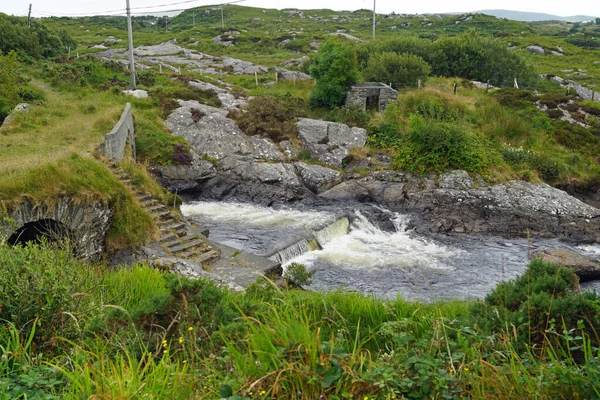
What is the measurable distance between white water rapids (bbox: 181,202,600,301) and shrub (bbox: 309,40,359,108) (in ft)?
41.5

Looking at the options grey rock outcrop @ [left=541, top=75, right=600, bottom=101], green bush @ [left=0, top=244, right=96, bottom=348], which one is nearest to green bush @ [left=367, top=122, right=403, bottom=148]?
grey rock outcrop @ [left=541, top=75, right=600, bottom=101]

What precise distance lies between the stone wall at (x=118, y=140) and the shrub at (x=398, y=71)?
816 inches

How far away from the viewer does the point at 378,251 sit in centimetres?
2058

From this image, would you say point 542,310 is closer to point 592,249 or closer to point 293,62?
point 592,249

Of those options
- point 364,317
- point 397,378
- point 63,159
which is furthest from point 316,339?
point 63,159

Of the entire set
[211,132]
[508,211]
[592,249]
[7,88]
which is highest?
[7,88]

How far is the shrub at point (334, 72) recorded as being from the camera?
34.0 m

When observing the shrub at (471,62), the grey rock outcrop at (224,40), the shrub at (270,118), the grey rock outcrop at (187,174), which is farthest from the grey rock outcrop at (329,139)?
the grey rock outcrop at (224,40)

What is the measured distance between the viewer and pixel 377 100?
3509cm

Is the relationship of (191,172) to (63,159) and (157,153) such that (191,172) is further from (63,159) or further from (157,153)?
(63,159)

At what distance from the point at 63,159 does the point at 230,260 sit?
6554 millimetres

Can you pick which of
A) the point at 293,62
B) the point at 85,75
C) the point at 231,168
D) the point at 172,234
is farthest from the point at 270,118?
the point at 293,62

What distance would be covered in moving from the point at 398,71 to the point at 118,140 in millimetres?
25150

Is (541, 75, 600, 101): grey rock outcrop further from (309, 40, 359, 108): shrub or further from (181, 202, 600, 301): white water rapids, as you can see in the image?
(181, 202, 600, 301): white water rapids
